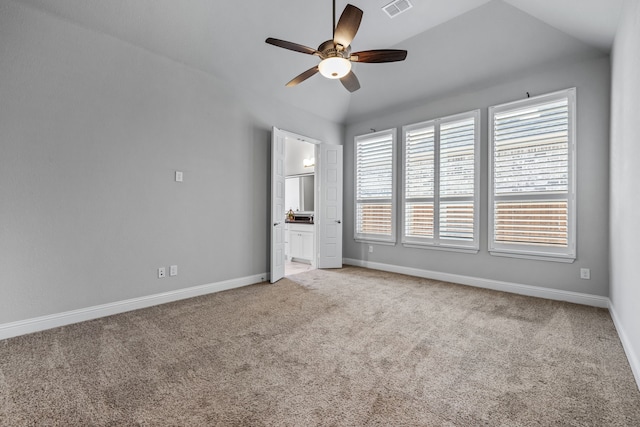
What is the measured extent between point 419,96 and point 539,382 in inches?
168

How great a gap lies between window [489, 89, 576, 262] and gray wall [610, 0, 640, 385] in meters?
0.48

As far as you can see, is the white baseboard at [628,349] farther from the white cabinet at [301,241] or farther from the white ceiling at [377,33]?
the white cabinet at [301,241]

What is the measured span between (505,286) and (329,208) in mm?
3080

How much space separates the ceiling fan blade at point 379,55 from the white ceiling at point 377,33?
3.96 feet

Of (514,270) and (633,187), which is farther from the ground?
(633,187)

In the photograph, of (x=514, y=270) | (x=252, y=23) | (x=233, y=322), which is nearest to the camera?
(x=233, y=322)

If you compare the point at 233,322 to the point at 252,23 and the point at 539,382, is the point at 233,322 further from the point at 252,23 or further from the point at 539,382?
the point at 252,23

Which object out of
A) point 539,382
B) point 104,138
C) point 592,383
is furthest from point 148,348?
point 592,383

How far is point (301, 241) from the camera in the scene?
622 cm

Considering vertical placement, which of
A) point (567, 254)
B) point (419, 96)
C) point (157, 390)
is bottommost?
point (157, 390)

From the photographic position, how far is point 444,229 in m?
4.66

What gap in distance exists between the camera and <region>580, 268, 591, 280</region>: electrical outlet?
11.4ft

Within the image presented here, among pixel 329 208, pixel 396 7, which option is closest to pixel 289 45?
pixel 396 7

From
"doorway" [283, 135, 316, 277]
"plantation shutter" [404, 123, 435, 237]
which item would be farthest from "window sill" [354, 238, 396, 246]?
"doorway" [283, 135, 316, 277]
